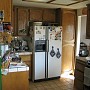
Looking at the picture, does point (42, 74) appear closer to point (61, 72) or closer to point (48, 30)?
point (61, 72)

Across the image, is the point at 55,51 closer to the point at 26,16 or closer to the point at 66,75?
the point at 66,75

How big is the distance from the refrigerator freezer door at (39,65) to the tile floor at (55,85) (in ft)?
0.69

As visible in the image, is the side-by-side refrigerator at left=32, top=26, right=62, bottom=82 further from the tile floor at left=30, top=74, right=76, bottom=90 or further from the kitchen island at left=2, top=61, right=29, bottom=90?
the kitchen island at left=2, top=61, right=29, bottom=90

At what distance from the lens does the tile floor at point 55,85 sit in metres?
4.28

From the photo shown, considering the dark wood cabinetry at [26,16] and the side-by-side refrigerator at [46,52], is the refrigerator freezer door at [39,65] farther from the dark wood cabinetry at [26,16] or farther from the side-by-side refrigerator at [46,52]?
the dark wood cabinetry at [26,16]

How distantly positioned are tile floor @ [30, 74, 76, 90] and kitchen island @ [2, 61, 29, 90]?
1.81 metres

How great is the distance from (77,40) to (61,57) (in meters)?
0.87

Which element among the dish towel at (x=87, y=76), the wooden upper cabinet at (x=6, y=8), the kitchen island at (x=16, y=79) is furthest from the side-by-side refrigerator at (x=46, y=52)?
the wooden upper cabinet at (x=6, y=8)

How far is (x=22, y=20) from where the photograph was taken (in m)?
4.88

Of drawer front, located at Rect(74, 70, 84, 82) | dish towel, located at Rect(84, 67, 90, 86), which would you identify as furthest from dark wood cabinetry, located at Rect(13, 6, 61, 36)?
dish towel, located at Rect(84, 67, 90, 86)

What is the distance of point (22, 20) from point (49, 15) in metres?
0.93

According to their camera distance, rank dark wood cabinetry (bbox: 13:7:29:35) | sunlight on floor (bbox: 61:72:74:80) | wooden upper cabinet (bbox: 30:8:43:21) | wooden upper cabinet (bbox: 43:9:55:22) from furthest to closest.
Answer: sunlight on floor (bbox: 61:72:74:80) < wooden upper cabinet (bbox: 43:9:55:22) < wooden upper cabinet (bbox: 30:8:43:21) < dark wood cabinetry (bbox: 13:7:29:35)

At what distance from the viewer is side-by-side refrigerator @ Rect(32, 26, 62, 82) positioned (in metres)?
4.67

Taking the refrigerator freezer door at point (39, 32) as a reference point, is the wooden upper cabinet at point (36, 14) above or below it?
above
